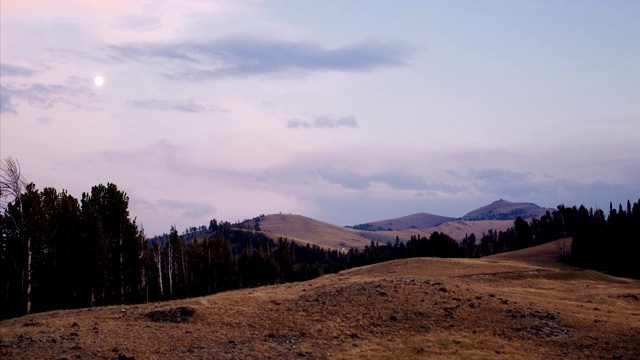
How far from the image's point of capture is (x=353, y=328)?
41.2 metres

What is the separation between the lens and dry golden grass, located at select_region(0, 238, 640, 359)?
33594 mm

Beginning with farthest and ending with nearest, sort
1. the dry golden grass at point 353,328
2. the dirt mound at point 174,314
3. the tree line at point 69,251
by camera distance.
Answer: the tree line at point 69,251, the dirt mound at point 174,314, the dry golden grass at point 353,328

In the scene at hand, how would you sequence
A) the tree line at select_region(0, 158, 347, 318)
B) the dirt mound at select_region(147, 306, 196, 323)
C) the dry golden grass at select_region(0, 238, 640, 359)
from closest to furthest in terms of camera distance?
the dry golden grass at select_region(0, 238, 640, 359), the dirt mound at select_region(147, 306, 196, 323), the tree line at select_region(0, 158, 347, 318)

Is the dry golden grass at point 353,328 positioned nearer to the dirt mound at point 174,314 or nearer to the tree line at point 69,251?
the dirt mound at point 174,314

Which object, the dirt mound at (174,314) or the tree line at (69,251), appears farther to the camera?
the tree line at (69,251)

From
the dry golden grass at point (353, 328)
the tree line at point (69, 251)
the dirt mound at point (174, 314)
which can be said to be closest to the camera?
the dry golden grass at point (353, 328)

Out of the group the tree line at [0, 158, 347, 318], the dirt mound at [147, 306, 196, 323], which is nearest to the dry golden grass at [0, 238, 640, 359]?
the dirt mound at [147, 306, 196, 323]

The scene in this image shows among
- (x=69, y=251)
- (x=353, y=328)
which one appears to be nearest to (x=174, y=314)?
(x=353, y=328)

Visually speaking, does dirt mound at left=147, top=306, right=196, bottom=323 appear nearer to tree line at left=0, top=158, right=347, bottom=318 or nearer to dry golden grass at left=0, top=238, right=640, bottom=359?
dry golden grass at left=0, top=238, right=640, bottom=359

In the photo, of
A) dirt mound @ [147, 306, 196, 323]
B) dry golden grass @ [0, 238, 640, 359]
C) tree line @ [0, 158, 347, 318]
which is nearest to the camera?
dry golden grass @ [0, 238, 640, 359]

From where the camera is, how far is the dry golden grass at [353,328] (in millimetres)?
33594

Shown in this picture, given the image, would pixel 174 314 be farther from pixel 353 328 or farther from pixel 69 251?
pixel 69 251

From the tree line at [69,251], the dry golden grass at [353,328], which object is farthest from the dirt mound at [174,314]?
the tree line at [69,251]

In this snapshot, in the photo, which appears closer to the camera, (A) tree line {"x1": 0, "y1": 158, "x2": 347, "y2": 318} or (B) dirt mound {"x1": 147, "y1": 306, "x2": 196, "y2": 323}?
(B) dirt mound {"x1": 147, "y1": 306, "x2": 196, "y2": 323}
